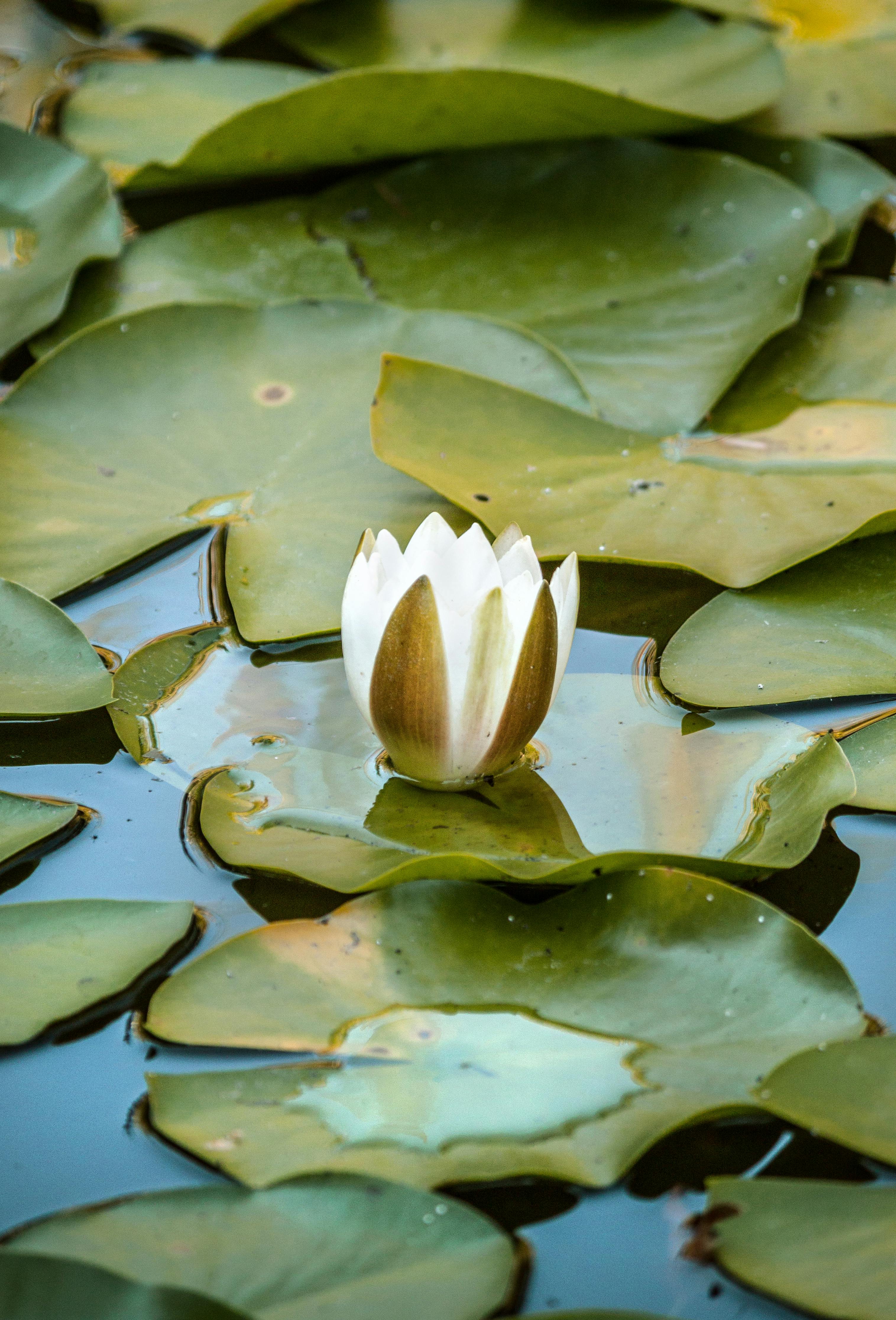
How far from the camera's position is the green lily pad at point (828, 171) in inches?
83.4

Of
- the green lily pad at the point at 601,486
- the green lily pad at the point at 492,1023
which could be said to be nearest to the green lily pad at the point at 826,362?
the green lily pad at the point at 601,486

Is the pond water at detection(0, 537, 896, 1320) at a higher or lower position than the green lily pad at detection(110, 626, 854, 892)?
lower

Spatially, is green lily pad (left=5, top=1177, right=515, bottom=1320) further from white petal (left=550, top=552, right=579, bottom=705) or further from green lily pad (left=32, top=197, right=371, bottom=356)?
green lily pad (left=32, top=197, right=371, bottom=356)

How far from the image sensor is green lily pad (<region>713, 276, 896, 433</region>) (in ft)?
5.99

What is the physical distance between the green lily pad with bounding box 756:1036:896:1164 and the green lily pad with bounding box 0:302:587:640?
0.76m

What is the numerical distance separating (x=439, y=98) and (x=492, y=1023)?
158 centimetres

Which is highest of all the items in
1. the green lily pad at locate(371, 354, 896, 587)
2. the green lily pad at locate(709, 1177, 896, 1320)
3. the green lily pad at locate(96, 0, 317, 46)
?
the green lily pad at locate(96, 0, 317, 46)

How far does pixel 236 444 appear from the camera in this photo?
1740 millimetres

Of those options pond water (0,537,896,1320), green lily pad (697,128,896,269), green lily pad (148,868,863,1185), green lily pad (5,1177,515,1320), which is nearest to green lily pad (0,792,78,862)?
pond water (0,537,896,1320)

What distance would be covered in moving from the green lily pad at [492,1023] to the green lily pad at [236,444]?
49 cm

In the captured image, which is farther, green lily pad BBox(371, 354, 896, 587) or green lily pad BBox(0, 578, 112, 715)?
green lily pad BBox(371, 354, 896, 587)

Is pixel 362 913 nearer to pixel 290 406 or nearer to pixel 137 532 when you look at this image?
pixel 137 532

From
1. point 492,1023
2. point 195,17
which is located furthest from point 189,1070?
point 195,17

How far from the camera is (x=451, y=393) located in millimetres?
1680
